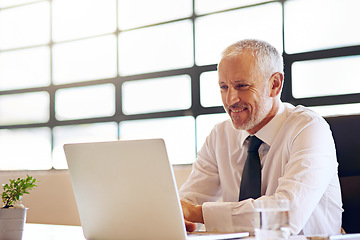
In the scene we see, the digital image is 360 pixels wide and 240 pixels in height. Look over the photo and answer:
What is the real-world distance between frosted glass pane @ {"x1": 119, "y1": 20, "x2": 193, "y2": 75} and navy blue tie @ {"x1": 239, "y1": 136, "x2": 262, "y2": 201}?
60.8 inches

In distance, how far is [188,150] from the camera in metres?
3.45

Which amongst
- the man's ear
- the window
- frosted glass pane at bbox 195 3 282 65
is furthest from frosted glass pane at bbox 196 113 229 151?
the man's ear

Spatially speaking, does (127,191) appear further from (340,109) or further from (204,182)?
(340,109)

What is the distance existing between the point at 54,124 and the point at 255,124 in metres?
2.33

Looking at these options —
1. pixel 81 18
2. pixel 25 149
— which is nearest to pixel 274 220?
pixel 81 18

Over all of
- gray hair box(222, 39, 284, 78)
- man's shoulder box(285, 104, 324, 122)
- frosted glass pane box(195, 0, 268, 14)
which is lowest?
man's shoulder box(285, 104, 324, 122)

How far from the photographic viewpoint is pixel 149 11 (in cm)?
372

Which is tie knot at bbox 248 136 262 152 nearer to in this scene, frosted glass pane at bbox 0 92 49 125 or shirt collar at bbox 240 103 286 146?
shirt collar at bbox 240 103 286 146

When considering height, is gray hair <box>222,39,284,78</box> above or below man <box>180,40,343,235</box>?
above

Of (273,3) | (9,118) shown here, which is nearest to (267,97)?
(273,3)

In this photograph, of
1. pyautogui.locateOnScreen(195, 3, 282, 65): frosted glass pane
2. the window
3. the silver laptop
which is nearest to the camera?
the silver laptop

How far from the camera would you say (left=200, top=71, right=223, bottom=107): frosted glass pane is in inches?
132

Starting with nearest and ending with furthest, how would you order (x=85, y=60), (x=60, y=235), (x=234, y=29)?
1. (x=60, y=235)
2. (x=234, y=29)
3. (x=85, y=60)

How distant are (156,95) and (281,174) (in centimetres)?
179
